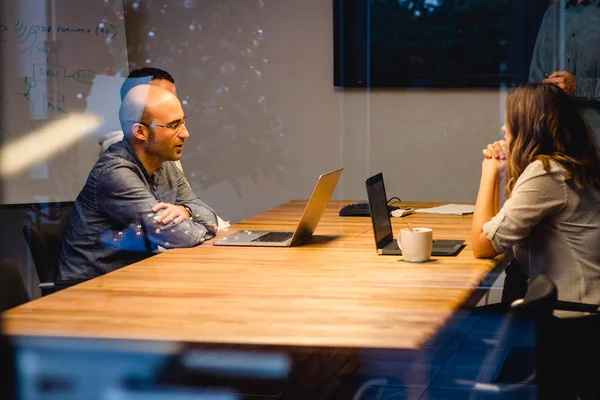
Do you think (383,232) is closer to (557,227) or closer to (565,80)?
(557,227)

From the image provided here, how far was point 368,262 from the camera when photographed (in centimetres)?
228

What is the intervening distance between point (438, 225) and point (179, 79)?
192 cm

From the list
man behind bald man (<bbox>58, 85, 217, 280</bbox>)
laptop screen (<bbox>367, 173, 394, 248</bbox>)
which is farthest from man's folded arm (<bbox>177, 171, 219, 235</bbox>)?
laptop screen (<bbox>367, 173, 394, 248</bbox>)

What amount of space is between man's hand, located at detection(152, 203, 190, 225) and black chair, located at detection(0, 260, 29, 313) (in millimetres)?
506

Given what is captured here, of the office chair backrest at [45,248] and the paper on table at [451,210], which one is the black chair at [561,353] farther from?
the office chair backrest at [45,248]

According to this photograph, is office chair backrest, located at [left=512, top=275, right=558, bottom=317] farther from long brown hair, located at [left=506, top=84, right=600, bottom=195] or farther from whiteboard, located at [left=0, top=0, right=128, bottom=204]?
whiteboard, located at [left=0, top=0, right=128, bottom=204]

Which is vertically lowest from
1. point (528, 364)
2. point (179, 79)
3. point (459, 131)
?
point (528, 364)

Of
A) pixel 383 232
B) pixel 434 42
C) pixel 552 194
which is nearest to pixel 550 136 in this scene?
pixel 552 194

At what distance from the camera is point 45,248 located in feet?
8.76

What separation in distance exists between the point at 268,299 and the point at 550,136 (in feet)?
3.23

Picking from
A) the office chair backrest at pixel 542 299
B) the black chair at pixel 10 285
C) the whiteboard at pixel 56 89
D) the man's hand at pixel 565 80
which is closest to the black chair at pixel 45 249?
the black chair at pixel 10 285

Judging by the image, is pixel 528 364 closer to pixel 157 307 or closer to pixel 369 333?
pixel 369 333

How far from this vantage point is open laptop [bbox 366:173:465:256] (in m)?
2.40

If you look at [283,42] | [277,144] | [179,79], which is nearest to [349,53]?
[283,42]
